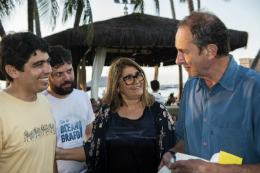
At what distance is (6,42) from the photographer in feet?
5.58

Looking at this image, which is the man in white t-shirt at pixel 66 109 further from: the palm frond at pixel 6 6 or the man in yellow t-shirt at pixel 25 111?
the palm frond at pixel 6 6

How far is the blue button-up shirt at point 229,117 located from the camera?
4.04ft

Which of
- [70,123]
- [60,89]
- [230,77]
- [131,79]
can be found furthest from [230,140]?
[60,89]

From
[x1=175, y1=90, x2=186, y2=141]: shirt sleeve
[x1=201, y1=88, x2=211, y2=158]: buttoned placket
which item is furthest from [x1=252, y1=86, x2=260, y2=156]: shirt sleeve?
[x1=175, y1=90, x2=186, y2=141]: shirt sleeve

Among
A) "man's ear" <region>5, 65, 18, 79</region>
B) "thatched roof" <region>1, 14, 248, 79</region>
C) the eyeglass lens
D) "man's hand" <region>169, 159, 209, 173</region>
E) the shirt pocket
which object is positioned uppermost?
"thatched roof" <region>1, 14, 248, 79</region>

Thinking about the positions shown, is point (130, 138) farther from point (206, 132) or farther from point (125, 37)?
point (125, 37)

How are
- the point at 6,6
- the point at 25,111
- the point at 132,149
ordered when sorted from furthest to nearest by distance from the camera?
the point at 6,6
the point at 132,149
the point at 25,111

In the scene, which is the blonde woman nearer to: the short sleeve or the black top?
the black top

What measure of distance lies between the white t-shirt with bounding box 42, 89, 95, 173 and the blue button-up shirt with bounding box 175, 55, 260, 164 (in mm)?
1407

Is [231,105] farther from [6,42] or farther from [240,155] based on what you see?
[6,42]

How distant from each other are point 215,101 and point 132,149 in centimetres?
115

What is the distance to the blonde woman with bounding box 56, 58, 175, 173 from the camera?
2.17 m

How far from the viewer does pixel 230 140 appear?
131cm

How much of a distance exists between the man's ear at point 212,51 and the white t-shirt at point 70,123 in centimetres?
177
